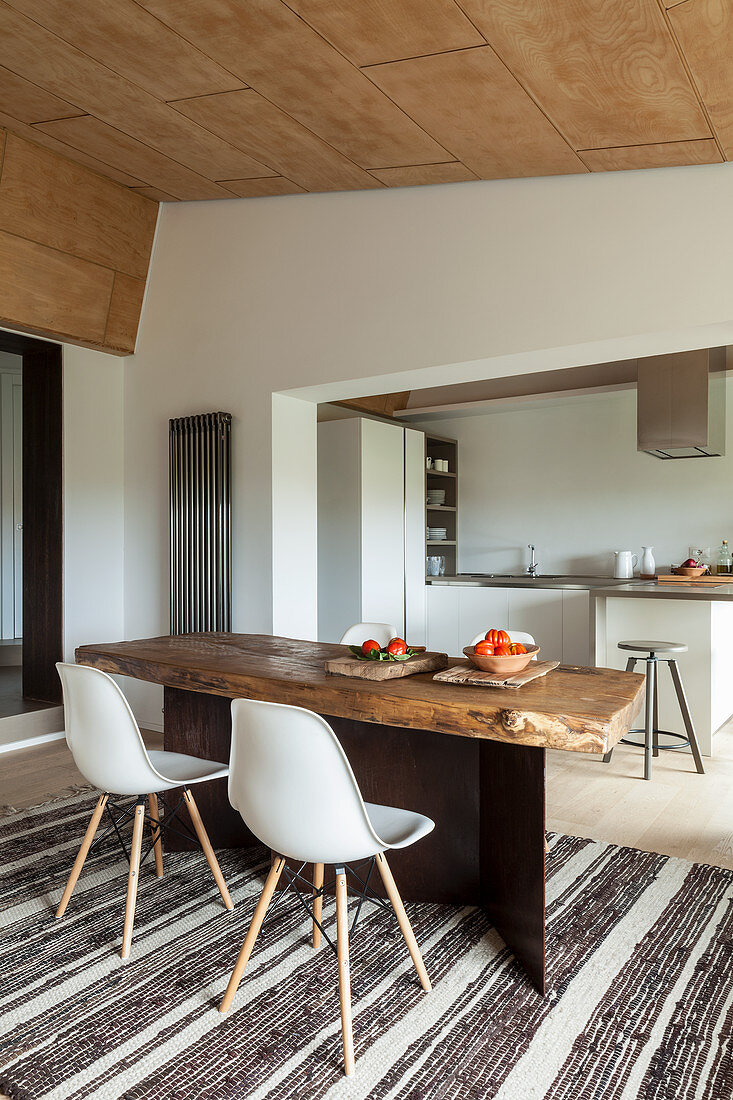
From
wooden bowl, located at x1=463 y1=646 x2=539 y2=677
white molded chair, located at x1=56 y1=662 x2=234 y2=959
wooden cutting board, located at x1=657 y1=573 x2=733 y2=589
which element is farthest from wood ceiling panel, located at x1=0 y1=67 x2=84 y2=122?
wooden cutting board, located at x1=657 y1=573 x2=733 y2=589

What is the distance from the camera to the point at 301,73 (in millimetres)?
2912

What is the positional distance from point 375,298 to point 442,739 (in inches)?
96.7

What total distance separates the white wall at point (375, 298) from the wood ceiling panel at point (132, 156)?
23cm

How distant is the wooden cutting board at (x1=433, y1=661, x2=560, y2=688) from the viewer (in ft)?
7.02

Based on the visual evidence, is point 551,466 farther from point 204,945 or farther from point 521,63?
point 204,945

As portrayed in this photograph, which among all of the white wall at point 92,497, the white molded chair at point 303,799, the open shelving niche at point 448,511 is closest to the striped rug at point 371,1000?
the white molded chair at point 303,799

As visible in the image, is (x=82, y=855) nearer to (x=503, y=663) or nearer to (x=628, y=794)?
(x=503, y=663)

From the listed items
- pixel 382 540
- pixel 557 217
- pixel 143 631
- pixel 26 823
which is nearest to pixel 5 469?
pixel 143 631

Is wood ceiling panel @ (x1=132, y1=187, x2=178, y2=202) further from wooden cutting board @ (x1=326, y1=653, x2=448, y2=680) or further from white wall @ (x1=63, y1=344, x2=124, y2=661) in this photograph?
wooden cutting board @ (x1=326, y1=653, x2=448, y2=680)

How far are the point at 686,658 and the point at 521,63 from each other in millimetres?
3259

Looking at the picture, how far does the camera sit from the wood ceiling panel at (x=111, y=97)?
298 cm

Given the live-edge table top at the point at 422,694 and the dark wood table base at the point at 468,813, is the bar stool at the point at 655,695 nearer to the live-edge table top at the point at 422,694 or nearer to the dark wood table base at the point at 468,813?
the dark wood table base at the point at 468,813

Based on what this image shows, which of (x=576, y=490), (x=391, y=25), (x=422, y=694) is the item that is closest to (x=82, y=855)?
(x=422, y=694)

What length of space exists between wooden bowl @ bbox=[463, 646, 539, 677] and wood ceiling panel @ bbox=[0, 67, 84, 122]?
3.07 metres
